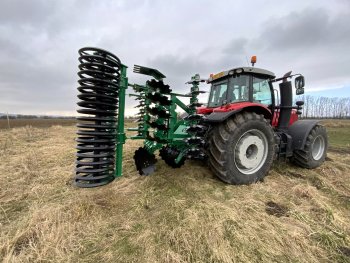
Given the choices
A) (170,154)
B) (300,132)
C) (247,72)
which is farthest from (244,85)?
(170,154)

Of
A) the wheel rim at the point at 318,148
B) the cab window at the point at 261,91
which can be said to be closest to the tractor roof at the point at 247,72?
the cab window at the point at 261,91

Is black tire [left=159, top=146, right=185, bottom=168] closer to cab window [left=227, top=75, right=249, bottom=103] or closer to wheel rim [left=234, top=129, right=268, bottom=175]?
wheel rim [left=234, top=129, right=268, bottom=175]

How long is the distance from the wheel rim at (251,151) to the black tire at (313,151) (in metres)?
1.43

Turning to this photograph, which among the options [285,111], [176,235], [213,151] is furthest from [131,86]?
[285,111]

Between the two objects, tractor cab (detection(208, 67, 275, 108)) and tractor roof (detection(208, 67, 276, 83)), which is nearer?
tractor roof (detection(208, 67, 276, 83))

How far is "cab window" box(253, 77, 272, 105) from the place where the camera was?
14.2 feet

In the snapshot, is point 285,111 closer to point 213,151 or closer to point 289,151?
point 289,151

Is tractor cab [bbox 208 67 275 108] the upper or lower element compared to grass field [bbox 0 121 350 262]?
upper

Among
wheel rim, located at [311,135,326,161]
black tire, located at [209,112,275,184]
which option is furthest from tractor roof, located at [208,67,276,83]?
wheel rim, located at [311,135,326,161]

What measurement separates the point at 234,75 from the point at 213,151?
1.68m

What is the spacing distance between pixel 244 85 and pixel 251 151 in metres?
1.28

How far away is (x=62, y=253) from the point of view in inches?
76.5

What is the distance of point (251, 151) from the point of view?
3834 mm

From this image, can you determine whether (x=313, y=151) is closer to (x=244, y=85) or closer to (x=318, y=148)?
(x=318, y=148)
